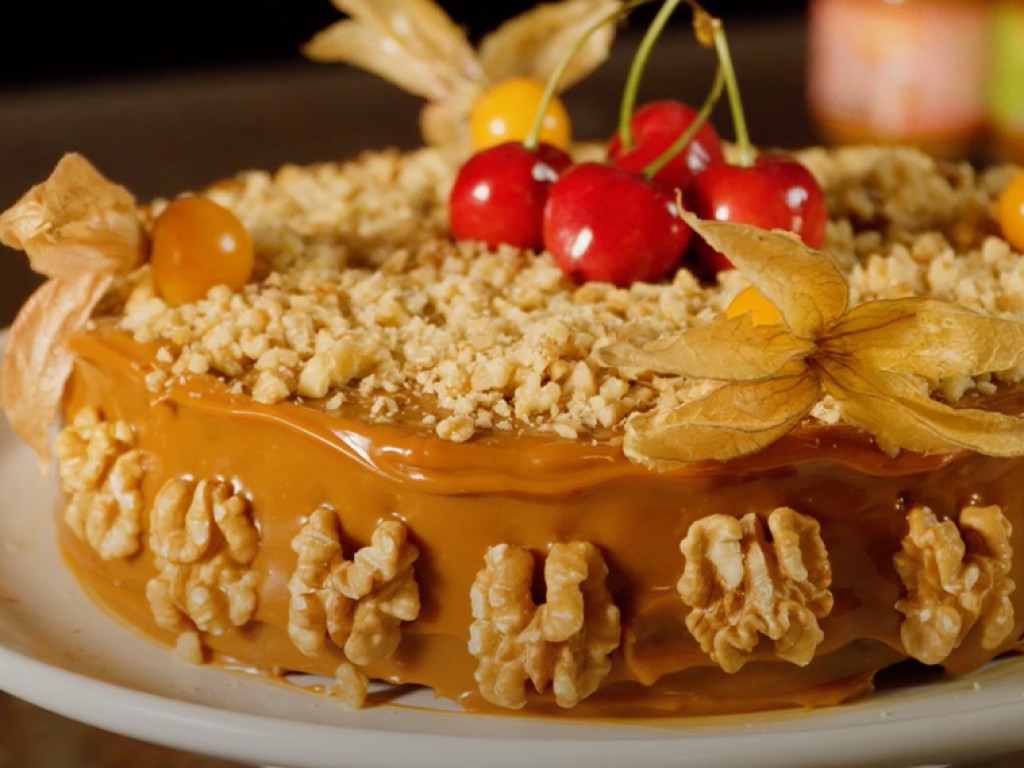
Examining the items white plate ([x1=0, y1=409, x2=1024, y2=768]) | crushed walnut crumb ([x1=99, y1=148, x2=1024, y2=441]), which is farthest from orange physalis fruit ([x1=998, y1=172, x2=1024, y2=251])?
white plate ([x1=0, y1=409, x2=1024, y2=768])

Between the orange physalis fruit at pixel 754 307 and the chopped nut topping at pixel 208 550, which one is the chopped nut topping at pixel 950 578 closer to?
the orange physalis fruit at pixel 754 307

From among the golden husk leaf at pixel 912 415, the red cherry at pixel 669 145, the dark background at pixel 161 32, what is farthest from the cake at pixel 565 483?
the dark background at pixel 161 32

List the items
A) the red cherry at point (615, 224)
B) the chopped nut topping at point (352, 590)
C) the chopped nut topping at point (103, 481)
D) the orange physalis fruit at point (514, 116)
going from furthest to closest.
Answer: the orange physalis fruit at point (514, 116)
the red cherry at point (615, 224)
the chopped nut topping at point (103, 481)
the chopped nut topping at point (352, 590)

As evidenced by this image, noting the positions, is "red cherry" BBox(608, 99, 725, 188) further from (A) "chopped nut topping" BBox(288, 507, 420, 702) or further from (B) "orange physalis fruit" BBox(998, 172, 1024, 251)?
(A) "chopped nut topping" BBox(288, 507, 420, 702)

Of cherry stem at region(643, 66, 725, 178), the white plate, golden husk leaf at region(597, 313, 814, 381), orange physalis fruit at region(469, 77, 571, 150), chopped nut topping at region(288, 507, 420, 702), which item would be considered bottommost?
the white plate

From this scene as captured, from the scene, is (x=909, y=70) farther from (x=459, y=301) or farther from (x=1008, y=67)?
(x=459, y=301)

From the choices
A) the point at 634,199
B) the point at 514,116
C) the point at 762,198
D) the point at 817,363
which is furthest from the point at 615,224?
the point at 514,116
